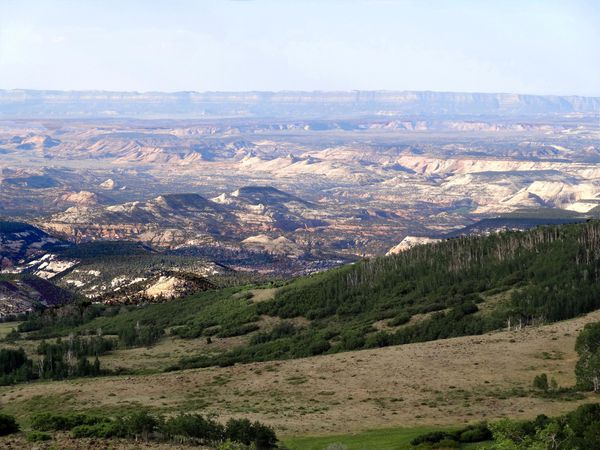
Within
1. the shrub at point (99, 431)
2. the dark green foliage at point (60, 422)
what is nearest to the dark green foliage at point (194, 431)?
the shrub at point (99, 431)

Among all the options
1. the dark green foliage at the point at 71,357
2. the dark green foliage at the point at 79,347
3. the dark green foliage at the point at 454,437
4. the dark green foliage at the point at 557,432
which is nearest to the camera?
the dark green foliage at the point at 557,432

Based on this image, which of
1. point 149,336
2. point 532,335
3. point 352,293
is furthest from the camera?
point 352,293

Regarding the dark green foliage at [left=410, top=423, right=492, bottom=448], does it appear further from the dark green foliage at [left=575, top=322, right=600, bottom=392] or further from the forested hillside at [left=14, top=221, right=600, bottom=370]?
the forested hillside at [left=14, top=221, right=600, bottom=370]

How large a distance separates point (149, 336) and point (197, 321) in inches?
593

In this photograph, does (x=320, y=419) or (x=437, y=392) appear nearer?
(x=320, y=419)

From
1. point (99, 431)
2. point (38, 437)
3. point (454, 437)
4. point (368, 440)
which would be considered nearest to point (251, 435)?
point (368, 440)

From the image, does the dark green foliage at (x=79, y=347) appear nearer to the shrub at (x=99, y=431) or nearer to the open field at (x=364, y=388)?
the open field at (x=364, y=388)

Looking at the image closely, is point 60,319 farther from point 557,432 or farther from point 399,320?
point 557,432

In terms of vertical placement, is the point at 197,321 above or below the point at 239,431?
below

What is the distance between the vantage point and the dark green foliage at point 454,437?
2069 inches

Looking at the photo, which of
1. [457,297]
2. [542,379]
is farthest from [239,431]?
[457,297]

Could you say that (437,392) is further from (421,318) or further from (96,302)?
(96,302)

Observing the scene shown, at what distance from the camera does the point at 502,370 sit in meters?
76.2

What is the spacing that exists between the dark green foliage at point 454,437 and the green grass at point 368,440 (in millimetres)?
852
